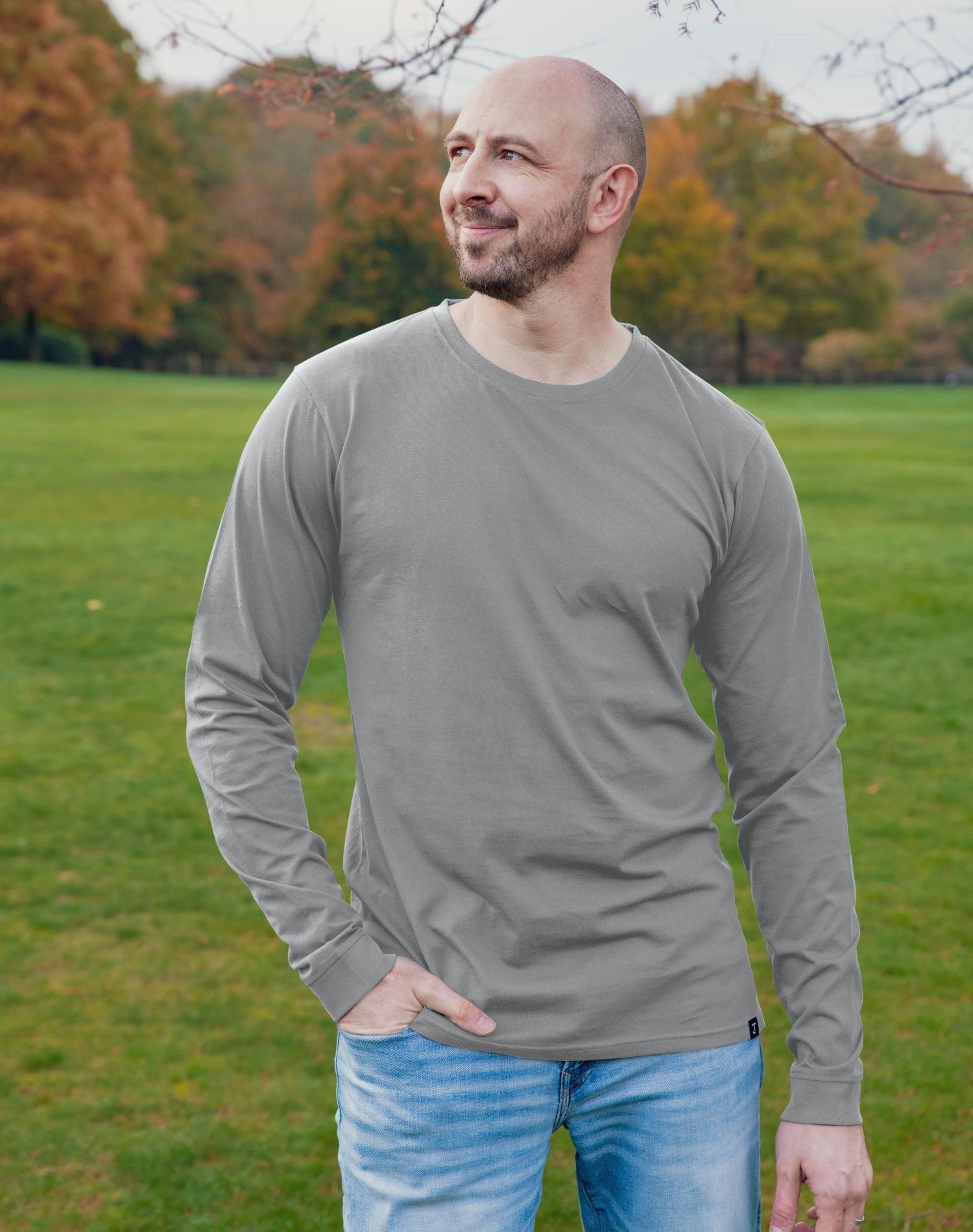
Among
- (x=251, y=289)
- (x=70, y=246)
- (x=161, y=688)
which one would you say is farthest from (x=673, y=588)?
(x=251, y=289)

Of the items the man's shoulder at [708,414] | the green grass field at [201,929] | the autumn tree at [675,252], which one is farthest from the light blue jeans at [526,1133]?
the autumn tree at [675,252]

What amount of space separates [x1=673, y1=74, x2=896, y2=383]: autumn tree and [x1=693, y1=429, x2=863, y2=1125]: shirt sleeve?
59.6m

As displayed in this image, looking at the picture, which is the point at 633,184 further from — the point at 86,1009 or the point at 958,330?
the point at 958,330

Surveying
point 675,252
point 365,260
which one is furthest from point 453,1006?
point 675,252

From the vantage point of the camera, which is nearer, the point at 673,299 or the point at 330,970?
the point at 330,970

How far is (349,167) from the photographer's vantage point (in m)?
49.6

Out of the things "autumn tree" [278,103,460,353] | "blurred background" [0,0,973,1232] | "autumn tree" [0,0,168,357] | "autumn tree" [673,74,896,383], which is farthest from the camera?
"autumn tree" [673,74,896,383]

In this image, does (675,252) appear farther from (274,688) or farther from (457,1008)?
(457,1008)

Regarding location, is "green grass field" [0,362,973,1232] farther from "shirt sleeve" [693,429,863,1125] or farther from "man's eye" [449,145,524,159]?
"man's eye" [449,145,524,159]

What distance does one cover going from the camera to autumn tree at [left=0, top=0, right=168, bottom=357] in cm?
4288

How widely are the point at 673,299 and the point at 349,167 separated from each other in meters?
15.1

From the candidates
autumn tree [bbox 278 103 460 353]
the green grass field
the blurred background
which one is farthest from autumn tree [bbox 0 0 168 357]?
the green grass field

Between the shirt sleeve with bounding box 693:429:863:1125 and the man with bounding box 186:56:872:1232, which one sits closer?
the man with bounding box 186:56:872:1232

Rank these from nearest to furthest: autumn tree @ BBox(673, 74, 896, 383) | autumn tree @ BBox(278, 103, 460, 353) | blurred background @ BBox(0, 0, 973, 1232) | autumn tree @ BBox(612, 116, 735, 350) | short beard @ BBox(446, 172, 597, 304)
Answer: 1. short beard @ BBox(446, 172, 597, 304)
2. blurred background @ BBox(0, 0, 973, 1232)
3. autumn tree @ BBox(278, 103, 460, 353)
4. autumn tree @ BBox(612, 116, 735, 350)
5. autumn tree @ BBox(673, 74, 896, 383)
